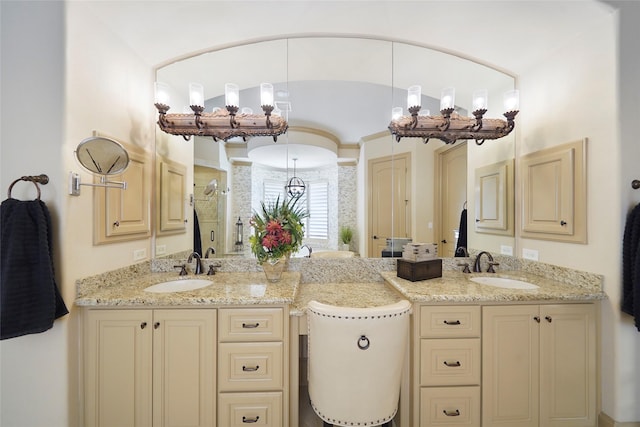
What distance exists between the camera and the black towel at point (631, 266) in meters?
1.36

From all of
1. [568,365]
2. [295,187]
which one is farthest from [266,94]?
[568,365]

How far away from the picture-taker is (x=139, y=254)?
6.18 feet

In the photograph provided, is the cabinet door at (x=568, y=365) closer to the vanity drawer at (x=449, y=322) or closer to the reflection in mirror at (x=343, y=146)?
the vanity drawer at (x=449, y=322)

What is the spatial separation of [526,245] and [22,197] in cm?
334

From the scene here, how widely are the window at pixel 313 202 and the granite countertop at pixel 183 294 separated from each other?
474mm

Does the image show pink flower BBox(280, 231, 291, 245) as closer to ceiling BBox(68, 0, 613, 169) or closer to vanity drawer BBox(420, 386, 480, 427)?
ceiling BBox(68, 0, 613, 169)

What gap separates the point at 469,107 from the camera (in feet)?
6.66

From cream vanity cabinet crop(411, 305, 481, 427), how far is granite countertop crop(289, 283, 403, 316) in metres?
0.27

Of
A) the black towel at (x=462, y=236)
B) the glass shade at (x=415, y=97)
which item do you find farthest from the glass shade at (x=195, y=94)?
the black towel at (x=462, y=236)

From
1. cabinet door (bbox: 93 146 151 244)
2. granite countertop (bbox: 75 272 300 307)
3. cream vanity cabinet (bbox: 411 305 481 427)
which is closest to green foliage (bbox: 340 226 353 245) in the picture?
granite countertop (bbox: 75 272 300 307)

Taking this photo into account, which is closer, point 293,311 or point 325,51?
point 293,311

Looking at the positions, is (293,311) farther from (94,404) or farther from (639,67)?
(639,67)

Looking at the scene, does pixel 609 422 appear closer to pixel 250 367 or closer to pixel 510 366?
pixel 510 366

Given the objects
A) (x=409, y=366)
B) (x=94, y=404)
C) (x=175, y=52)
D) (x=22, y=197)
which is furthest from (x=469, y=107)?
(x=94, y=404)
